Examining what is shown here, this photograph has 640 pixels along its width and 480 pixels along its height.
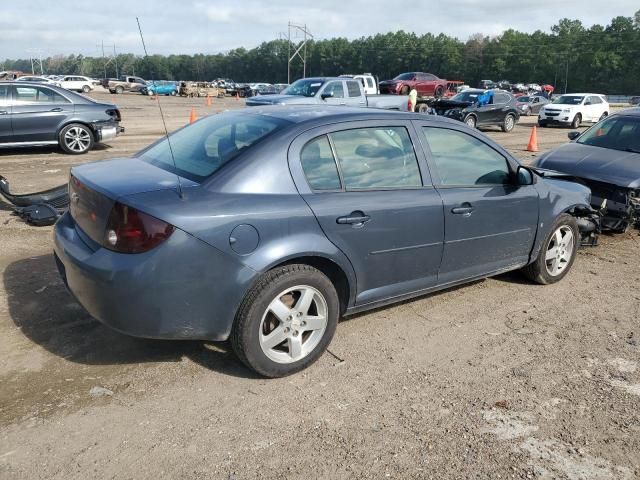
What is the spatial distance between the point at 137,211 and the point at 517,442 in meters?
2.37

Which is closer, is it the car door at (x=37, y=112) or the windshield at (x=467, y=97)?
the car door at (x=37, y=112)

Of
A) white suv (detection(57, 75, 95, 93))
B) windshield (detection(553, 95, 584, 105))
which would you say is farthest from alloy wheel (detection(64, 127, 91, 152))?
white suv (detection(57, 75, 95, 93))

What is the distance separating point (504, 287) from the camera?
514cm

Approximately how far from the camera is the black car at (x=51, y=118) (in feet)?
37.0

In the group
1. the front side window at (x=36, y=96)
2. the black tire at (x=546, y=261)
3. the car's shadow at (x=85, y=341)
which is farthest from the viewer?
the front side window at (x=36, y=96)

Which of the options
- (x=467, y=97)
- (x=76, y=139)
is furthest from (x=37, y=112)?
(x=467, y=97)

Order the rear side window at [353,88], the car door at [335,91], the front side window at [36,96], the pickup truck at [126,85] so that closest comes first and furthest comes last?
the front side window at [36,96]
the car door at [335,91]
the rear side window at [353,88]
the pickup truck at [126,85]

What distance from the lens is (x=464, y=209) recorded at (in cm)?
413

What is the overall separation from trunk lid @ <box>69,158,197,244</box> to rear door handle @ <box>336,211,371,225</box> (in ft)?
3.06

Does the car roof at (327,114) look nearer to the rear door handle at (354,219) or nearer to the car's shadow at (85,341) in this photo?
the rear door handle at (354,219)

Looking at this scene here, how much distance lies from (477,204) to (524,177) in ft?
1.97

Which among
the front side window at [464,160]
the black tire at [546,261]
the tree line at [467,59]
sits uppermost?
the tree line at [467,59]

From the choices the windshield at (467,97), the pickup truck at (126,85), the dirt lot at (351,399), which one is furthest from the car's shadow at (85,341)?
the pickup truck at (126,85)

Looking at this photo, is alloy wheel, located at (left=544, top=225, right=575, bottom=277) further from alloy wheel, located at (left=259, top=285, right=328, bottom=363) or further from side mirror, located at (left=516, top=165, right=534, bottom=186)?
alloy wheel, located at (left=259, top=285, right=328, bottom=363)
